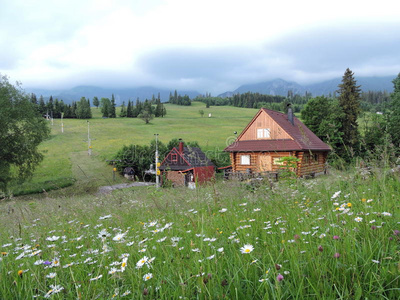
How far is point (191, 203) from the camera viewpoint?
5.28m

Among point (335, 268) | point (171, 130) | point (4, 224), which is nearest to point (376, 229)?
point (335, 268)

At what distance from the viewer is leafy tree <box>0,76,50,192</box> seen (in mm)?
29312

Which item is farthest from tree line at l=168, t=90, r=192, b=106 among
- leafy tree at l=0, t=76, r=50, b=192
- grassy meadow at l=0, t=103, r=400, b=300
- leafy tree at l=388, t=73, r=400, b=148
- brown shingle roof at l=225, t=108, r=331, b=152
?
grassy meadow at l=0, t=103, r=400, b=300

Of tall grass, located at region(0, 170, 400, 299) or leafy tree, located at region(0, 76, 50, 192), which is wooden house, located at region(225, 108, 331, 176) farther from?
tall grass, located at region(0, 170, 400, 299)

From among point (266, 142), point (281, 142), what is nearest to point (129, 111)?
point (266, 142)

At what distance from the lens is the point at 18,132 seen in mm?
30266

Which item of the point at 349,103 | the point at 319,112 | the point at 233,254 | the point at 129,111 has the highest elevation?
the point at 129,111

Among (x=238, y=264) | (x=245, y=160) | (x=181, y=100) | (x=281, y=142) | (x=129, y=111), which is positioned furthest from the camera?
(x=181, y=100)

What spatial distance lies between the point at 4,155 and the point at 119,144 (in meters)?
38.0

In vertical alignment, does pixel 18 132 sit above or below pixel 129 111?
below

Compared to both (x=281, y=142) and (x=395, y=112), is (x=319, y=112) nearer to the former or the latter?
(x=395, y=112)

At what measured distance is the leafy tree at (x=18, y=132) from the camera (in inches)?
1154

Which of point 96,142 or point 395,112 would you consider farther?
point 96,142

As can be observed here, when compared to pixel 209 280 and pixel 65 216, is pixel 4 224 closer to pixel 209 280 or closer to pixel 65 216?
pixel 65 216
